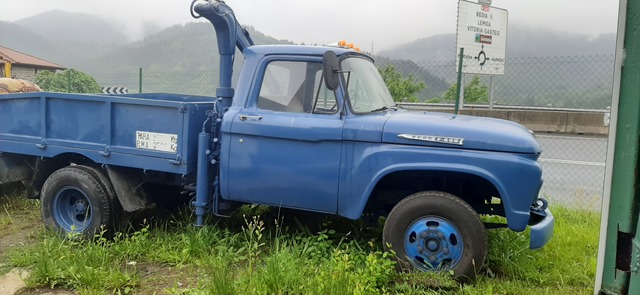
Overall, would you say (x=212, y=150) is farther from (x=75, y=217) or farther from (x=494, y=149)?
(x=494, y=149)

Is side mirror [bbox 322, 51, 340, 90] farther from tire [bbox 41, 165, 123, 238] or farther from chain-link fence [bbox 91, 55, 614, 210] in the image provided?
chain-link fence [bbox 91, 55, 614, 210]

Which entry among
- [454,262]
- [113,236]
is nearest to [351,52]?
[454,262]

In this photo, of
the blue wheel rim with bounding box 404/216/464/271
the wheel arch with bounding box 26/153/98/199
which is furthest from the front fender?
the wheel arch with bounding box 26/153/98/199

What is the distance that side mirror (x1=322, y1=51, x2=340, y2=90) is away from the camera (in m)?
4.21

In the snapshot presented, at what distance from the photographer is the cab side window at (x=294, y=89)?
4.51 meters

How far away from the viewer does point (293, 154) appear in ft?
14.5

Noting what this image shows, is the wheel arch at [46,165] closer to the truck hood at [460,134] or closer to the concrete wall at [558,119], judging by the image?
the truck hood at [460,134]

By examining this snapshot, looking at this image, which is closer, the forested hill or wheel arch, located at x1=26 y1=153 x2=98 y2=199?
wheel arch, located at x1=26 y1=153 x2=98 y2=199

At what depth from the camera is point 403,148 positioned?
412 cm

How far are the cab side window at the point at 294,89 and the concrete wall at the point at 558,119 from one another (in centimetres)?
804

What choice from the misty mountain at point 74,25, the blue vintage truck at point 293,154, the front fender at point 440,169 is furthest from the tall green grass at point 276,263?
the misty mountain at point 74,25

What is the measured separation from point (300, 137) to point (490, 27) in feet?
23.5

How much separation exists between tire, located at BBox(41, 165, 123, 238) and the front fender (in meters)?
2.38

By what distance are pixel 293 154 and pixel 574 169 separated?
7542 millimetres
